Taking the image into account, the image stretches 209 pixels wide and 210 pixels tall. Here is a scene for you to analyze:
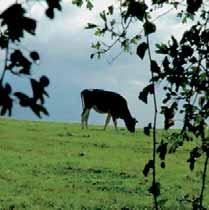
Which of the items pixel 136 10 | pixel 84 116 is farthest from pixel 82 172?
pixel 84 116

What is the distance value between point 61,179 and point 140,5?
13.7m

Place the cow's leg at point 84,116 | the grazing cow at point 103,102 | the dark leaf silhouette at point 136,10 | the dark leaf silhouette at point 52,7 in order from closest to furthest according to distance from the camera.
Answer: the dark leaf silhouette at point 52,7
the dark leaf silhouette at point 136,10
the cow's leg at point 84,116
the grazing cow at point 103,102

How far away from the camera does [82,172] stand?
1925 centimetres

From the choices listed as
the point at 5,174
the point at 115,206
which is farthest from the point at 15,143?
the point at 115,206

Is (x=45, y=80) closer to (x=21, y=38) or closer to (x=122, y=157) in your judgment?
(x=21, y=38)

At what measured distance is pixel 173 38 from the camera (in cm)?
547

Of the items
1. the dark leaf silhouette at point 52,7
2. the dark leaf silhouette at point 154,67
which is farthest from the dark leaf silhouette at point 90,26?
the dark leaf silhouette at point 52,7

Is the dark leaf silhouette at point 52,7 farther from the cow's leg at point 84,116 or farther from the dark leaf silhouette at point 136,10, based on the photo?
the cow's leg at point 84,116

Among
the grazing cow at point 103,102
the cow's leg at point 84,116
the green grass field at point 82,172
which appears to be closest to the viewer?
the green grass field at point 82,172

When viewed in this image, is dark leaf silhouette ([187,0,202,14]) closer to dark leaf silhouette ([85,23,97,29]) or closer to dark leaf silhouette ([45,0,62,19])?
dark leaf silhouette ([85,23,97,29])

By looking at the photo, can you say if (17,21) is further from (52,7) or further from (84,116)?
(84,116)

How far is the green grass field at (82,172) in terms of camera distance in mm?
14945

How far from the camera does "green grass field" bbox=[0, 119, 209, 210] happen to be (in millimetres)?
14945

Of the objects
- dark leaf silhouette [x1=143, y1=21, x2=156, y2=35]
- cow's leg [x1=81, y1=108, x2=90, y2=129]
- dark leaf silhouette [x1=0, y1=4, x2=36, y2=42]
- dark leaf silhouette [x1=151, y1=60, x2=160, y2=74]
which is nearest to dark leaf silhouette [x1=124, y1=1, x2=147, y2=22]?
dark leaf silhouette [x1=143, y1=21, x2=156, y2=35]
